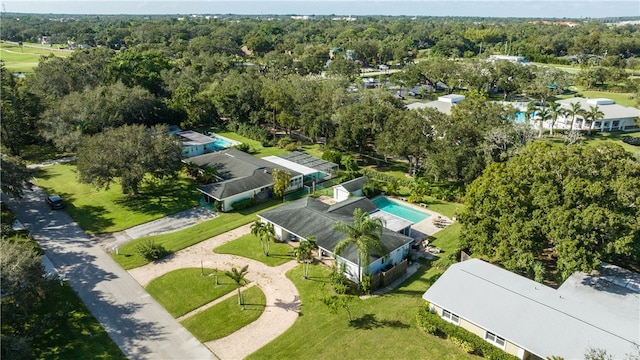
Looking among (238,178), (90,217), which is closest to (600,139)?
(238,178)

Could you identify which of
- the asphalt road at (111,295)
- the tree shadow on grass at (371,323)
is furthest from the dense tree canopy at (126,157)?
the tree shadow on grass at (371,323)

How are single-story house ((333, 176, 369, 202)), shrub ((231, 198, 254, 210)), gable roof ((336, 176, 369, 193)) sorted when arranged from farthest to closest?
gable roof ((336, 176, 369, 193)) → single-story house ((333, 176, 369, 202)) → shrub ((231, 198, 254, 210))

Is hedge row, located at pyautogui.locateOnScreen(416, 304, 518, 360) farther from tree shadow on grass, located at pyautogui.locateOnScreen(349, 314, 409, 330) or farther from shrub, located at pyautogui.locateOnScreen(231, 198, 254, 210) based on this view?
shrub, located at pyautogui.locateOnScreen(231, 198, 254, 210)

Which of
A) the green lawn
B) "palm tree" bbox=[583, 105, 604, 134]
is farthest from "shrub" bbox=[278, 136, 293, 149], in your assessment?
the green lawn

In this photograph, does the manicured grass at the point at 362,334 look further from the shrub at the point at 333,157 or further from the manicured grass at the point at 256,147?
the manicured grass at the point at 256,147

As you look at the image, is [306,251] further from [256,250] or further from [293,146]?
[293,146]

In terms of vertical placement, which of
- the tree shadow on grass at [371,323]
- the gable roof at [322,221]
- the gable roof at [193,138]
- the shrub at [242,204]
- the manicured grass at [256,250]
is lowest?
the tree shadow on grass at [371,323]
